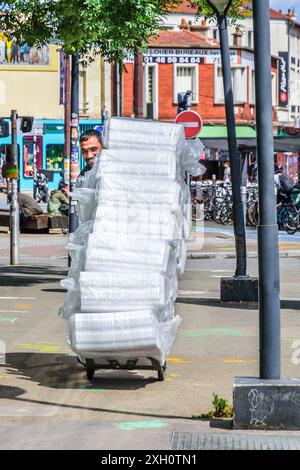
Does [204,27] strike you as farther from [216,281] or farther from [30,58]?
[216,281]

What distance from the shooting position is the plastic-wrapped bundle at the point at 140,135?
988 centimetres

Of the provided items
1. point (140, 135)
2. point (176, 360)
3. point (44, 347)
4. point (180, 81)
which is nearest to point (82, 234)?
point (140, 135)

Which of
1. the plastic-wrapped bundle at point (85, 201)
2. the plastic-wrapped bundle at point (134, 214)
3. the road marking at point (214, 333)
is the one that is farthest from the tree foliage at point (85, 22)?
the plastic-wrapped bundle at point (134, 214)

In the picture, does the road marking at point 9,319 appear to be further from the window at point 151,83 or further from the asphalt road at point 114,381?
the window at point 151,83

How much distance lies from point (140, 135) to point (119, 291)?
137cm

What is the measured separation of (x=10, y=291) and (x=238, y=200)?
367 centimetres

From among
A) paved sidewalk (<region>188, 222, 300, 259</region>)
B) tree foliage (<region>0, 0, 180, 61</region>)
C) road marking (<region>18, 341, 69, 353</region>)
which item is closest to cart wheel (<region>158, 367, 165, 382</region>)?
road marking (<region>18, 341, 69, 353</region>)

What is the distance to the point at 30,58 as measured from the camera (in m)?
63.6

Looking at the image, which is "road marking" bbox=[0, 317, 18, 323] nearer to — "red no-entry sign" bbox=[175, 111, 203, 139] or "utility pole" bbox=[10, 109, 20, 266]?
"utility pole" bbox=[10, 109, 20, 266]

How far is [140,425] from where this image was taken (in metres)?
8.23

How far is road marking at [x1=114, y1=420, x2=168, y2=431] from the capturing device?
8.12m

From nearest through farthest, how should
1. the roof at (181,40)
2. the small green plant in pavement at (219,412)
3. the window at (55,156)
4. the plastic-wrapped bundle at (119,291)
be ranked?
the small green plant in pavement at (219,412) → the plastic-wrapped bundle at (119,291) → the window at (55,156) → the roof at (181,40)

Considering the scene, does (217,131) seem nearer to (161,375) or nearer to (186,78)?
(186,78)

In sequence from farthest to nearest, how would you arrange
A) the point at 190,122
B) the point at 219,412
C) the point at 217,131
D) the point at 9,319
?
the point at 217,131 → the point at 190,122 → the point at 9,319 → the point at 219,412
